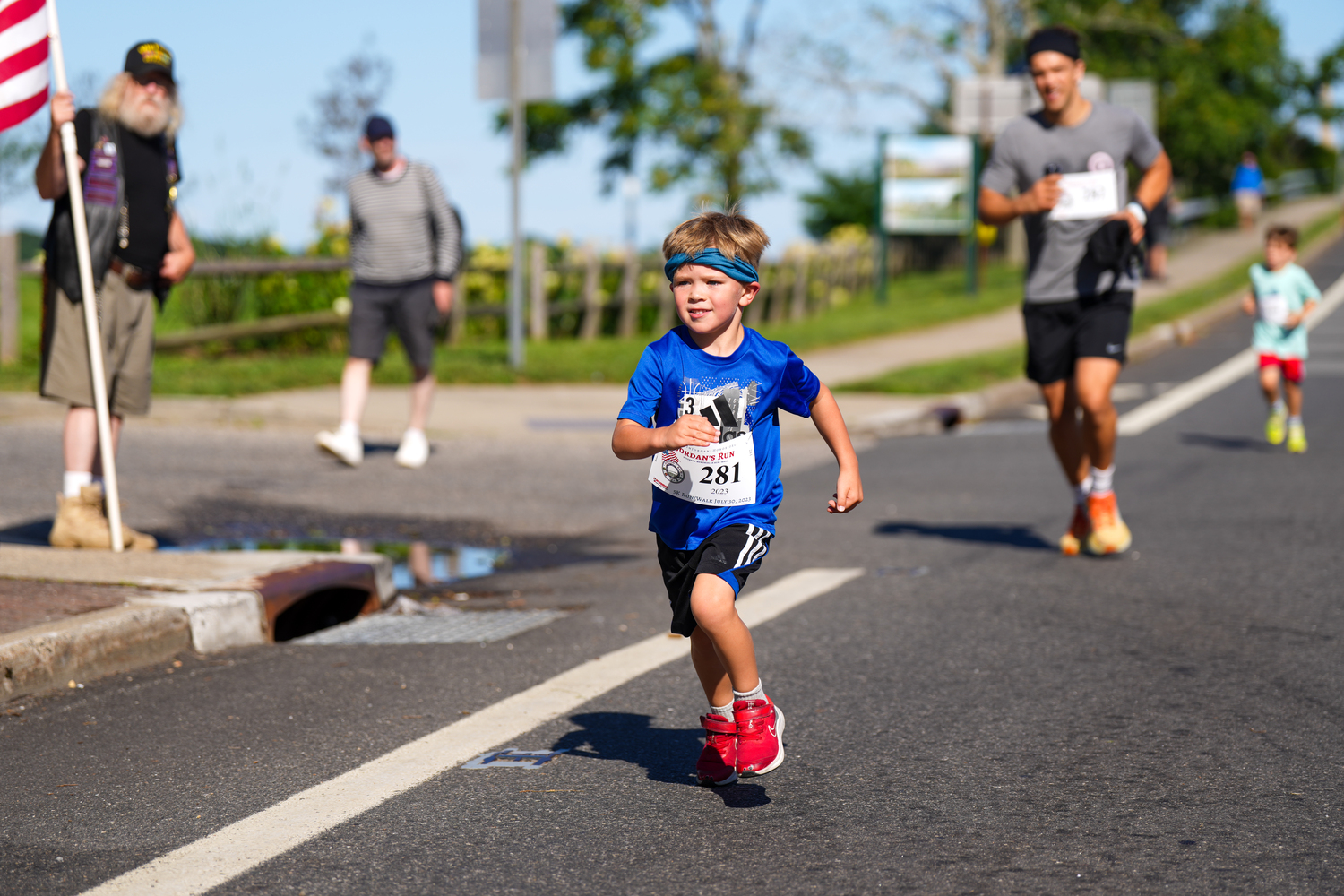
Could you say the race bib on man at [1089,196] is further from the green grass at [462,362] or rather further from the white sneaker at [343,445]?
the green grass at [462,362]

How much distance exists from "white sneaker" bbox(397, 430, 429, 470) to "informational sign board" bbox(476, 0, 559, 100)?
5421 mm

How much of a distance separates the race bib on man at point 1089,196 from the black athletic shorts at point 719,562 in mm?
3720

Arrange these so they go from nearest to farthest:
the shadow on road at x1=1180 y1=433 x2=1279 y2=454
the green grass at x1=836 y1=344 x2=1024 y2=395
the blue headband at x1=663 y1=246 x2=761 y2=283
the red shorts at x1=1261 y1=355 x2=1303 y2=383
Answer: the blue headband at x1=663 y1=246 x2=761 y2=283, the shadow on road at x1=1180 y1=433 x2=1279 y2=454, the red shorts at x1=1261 y1=355 x2=1303 y2=383, the green grass at x1=836 y1=344 x2=1024 y2=395

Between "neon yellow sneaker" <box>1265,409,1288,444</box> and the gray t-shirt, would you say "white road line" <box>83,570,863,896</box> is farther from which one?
"neon yellow sneaker" <box>1265,409,1288,444</box>

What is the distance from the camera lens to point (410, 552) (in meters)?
7.26

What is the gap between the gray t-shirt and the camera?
272 inches

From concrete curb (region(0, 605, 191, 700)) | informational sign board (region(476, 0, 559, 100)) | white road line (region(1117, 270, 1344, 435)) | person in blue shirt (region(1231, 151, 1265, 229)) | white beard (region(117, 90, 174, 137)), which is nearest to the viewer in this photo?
concrete curb (region(0, 605, 191, 700))

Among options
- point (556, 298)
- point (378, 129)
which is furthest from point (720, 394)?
point (556, 298)

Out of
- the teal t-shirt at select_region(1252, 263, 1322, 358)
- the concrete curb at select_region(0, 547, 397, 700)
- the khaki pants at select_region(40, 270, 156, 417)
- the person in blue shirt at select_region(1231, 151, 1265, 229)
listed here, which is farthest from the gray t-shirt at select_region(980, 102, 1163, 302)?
the person in blue shirt at select_region(1231, 151, 1265, 229)

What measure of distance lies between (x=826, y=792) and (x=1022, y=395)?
38.2 ft

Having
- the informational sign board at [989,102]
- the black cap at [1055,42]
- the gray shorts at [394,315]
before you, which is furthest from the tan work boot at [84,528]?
the informational sign board at [989,102]

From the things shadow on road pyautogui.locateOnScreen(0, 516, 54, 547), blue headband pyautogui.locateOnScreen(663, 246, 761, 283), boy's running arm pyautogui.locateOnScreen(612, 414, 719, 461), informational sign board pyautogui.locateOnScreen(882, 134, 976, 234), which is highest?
informational sign board pyautogui.locateOnScreen(882, 134, 976, 234)

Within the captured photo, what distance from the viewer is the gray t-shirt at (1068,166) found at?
6.90 meters

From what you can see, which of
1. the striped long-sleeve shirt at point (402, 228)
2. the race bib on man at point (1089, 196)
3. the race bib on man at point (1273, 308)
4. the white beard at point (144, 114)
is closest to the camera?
the white beard at point (144, 114)
